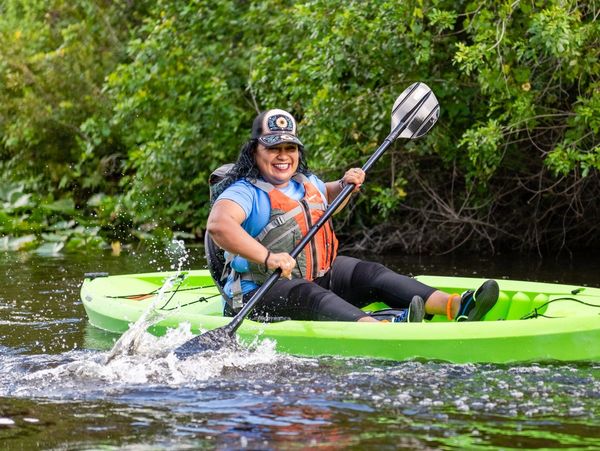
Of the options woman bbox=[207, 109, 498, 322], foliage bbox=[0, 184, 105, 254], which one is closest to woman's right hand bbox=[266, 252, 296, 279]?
woman bbox=[207, 109, 498, 322]

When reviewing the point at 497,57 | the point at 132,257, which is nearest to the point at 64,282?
the point at 132,257

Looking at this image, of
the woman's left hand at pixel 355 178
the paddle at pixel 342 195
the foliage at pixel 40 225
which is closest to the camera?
the paddle at pixel 342 195

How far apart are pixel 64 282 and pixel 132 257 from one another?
195 cm

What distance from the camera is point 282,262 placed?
5000 mm

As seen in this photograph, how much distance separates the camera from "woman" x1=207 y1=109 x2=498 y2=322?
503 centimetres

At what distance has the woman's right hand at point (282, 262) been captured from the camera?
16.4 ft

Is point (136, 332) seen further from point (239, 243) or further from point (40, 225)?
point (40, 225)

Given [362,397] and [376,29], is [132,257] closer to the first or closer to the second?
[376,29]

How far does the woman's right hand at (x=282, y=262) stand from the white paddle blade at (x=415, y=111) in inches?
56.4

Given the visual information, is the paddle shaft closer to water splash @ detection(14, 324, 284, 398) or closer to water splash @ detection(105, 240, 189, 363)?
water splash @ detection(14, 324, 284, 398)

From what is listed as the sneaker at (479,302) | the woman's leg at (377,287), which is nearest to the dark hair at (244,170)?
the woman's leg at (377,287)

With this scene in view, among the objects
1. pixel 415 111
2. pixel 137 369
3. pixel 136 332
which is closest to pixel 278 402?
pixel 137 369

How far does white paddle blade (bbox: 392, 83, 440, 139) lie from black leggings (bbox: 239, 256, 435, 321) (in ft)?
3.36

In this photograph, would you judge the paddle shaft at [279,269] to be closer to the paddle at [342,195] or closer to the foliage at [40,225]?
the paddle at [342,195]
